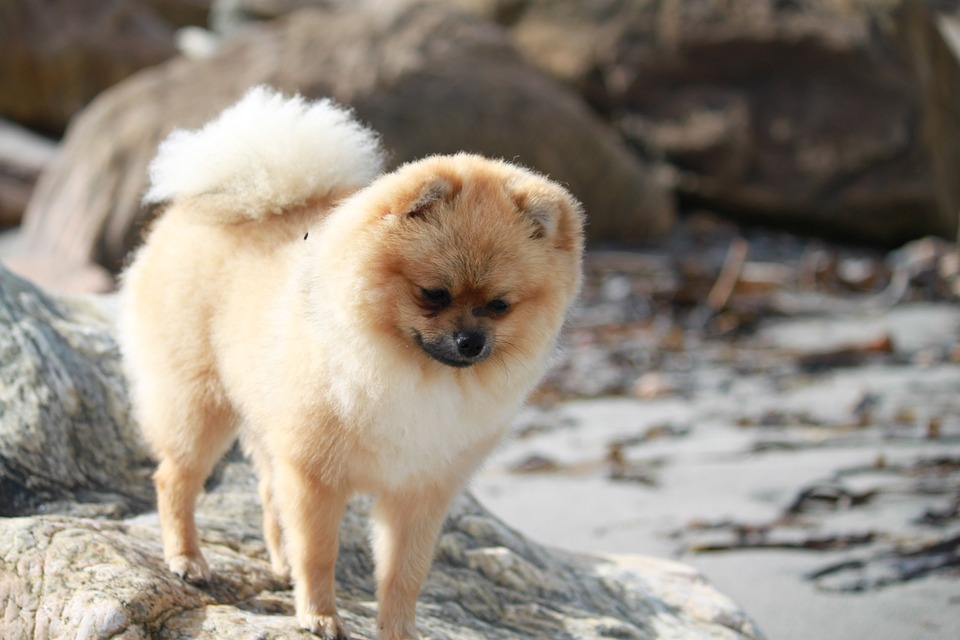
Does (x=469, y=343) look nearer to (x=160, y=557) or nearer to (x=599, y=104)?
(x=160, y=557)

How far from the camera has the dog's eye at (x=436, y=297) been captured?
9.80 feet

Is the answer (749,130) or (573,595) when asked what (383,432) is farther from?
(749,130)

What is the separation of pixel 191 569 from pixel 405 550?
2.16 feet

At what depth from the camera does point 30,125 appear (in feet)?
49.2

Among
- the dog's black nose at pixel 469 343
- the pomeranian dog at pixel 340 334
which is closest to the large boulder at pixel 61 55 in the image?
the pomeranian dog at pixel 340 334

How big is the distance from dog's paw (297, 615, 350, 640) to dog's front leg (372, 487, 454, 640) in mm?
182

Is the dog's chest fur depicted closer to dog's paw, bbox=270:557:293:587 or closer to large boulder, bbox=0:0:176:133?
dog's paw, bbox=270:557:293:587

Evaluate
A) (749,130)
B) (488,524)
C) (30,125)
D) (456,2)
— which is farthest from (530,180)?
(30,125)

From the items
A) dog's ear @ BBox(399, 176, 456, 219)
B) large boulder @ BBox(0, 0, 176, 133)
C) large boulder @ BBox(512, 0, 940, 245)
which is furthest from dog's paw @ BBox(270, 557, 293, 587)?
large boulder @ BBox(0, 0, 176, 133)

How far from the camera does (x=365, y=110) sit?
9.59m

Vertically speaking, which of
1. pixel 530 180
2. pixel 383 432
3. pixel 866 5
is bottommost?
pixel 383 432

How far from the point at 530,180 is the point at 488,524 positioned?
1.47 metres

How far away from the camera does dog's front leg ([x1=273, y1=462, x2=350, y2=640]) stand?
3107mm

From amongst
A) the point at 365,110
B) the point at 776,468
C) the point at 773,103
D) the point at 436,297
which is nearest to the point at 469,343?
the point at 436,297
